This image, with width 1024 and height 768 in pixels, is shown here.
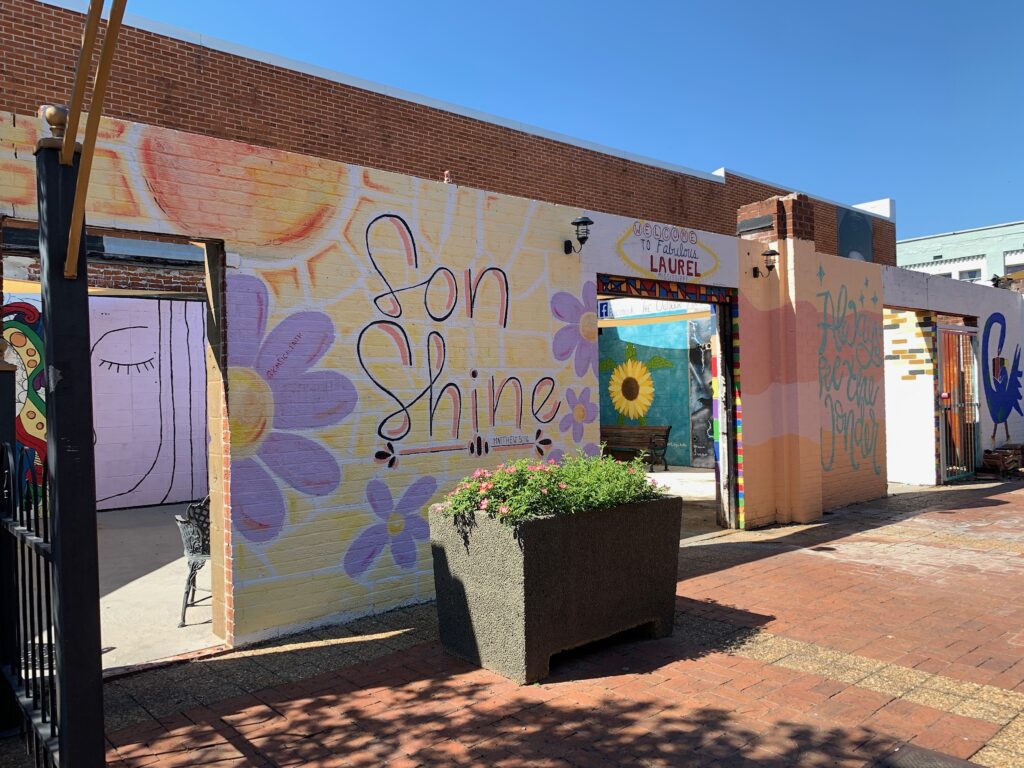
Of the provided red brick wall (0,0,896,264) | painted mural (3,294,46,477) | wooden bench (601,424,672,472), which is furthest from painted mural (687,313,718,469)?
painted mural (3,294,46,477)

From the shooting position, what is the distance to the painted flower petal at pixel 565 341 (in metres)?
7.15

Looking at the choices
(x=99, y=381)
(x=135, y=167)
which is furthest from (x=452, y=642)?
(x=99, y=381)

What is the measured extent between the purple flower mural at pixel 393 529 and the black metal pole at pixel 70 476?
10.8ft

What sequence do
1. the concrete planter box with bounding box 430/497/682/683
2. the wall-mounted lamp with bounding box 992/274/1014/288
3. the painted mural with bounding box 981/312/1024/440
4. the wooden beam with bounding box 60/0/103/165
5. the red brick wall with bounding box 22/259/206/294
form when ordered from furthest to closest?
1. the wall-mounted lamp with bounding box 992/274/1014/288
2. the painted mural with bounding box 981/312/1024/440
3. the red brick wall with bounding box 22/259/206/294
4. the concrete planter box with bounding box 430/497/682/683
5. the wooden beam with bounding box 60/0/103/165

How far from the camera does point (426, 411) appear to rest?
618cm

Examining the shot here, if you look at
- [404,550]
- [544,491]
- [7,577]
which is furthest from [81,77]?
[404,550]

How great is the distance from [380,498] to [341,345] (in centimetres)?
125

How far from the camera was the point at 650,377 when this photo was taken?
53.4ft

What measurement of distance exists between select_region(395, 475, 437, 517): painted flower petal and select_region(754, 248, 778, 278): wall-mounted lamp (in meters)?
5.36

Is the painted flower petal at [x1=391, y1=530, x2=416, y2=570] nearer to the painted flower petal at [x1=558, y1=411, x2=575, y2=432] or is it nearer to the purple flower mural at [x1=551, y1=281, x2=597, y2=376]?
the painted flower petal at [x1=558, y1=411, x2=575, y2=432]

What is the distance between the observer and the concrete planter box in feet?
14.1

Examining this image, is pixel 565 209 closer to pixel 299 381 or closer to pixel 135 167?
pixel 299 381

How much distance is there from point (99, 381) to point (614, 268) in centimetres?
826

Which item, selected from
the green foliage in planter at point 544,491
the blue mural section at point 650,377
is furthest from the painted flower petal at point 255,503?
the blue mural section at point 650,377
